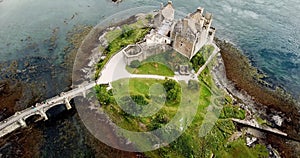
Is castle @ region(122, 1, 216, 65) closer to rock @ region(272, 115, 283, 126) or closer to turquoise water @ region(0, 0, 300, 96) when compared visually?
turquoise water @ region(0, 0, 300, 96)

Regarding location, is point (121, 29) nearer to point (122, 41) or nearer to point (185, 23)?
point (122, 41)

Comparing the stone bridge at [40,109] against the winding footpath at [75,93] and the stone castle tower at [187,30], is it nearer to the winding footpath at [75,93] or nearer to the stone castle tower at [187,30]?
the winding footpath at [75,93]

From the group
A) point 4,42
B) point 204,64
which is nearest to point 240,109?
point 204,64

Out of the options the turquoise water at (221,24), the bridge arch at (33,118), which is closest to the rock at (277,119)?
the turquoise water at (221,24)

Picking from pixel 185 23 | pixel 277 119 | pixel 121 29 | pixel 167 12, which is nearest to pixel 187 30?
pixel 185 23

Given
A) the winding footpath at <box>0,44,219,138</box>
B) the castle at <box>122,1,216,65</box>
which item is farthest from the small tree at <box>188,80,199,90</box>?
the castle at <box>122,1,216,65</box>

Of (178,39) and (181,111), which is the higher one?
(178,39)
